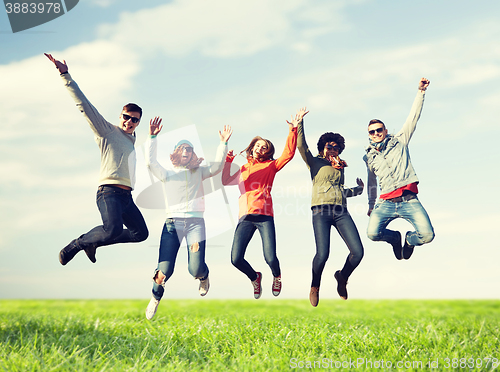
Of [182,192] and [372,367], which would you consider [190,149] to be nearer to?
[182,192]

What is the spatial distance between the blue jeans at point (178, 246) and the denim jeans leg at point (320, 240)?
216 cm

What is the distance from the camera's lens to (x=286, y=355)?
7.36 metres

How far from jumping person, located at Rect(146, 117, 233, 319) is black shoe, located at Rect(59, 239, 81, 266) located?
1.74 meters

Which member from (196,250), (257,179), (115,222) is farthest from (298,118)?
(115,222)

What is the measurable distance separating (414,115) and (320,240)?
3287 millimetres

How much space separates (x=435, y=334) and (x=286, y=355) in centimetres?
446

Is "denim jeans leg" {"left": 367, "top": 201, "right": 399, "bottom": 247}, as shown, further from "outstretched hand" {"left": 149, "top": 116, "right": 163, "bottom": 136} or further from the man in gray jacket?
"outstretched hand" {"left": 149, "top": 116, "right": 163, "bottom": 136}

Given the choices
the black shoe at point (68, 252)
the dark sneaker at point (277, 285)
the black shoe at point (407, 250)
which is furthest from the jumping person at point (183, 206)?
the black shoe at point (407, 250)

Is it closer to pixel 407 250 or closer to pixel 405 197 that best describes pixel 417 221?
pixel 405 197

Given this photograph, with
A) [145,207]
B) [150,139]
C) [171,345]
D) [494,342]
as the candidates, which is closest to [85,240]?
[145,207]

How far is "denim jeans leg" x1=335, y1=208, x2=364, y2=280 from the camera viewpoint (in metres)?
7.68

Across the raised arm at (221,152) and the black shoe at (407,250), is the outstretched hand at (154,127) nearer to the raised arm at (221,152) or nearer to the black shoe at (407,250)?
the raised arm at (221,152)

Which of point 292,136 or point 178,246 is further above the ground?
point 292,136

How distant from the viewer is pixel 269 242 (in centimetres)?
→ 775
